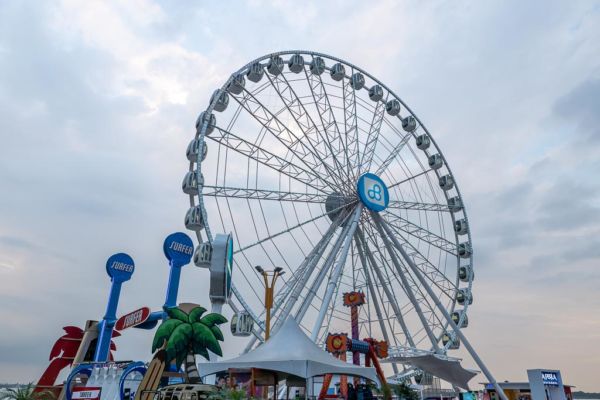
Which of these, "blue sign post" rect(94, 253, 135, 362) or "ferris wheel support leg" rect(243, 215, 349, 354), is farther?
"blue sign post" rect(94, 253, 135, 362)

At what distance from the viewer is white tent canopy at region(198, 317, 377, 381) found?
12734 mm

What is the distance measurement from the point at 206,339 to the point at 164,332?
1.47 meters

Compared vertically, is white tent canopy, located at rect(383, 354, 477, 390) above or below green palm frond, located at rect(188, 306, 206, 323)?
below

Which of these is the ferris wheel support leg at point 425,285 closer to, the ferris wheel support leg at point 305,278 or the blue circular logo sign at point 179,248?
the ferris wheel support leg at point 305,278

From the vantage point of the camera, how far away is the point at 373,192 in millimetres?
23391

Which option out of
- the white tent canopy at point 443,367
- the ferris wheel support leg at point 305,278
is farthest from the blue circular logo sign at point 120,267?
the white tent canopy at point 443,367

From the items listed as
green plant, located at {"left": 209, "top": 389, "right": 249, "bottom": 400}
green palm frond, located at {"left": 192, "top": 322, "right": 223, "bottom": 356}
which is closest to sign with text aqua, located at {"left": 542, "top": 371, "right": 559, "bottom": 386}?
green palm frond, located at {"left": 192, "top": 322, "right": 223, "bottom": 356}

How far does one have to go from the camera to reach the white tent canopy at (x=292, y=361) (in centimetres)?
1273

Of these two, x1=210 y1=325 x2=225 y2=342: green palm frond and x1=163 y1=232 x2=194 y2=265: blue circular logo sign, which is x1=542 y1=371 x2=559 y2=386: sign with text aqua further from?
x1=163 y1=232 x2=194 y2=265: blue circular logo sign

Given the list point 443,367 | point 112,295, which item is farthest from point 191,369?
point 443,367

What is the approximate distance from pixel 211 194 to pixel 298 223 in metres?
4.27

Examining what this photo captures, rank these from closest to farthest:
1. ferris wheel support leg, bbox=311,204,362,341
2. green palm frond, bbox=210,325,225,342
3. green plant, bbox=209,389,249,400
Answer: green plant, bbox=209,389,249,400
green palm frond, bbox=210,325,225,342
ferris wheel support leg, bbox=311,204,362,341

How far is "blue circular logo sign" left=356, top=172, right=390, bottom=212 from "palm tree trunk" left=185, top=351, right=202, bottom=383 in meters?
10.2

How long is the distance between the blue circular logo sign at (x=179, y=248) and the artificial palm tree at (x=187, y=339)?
3739mm
